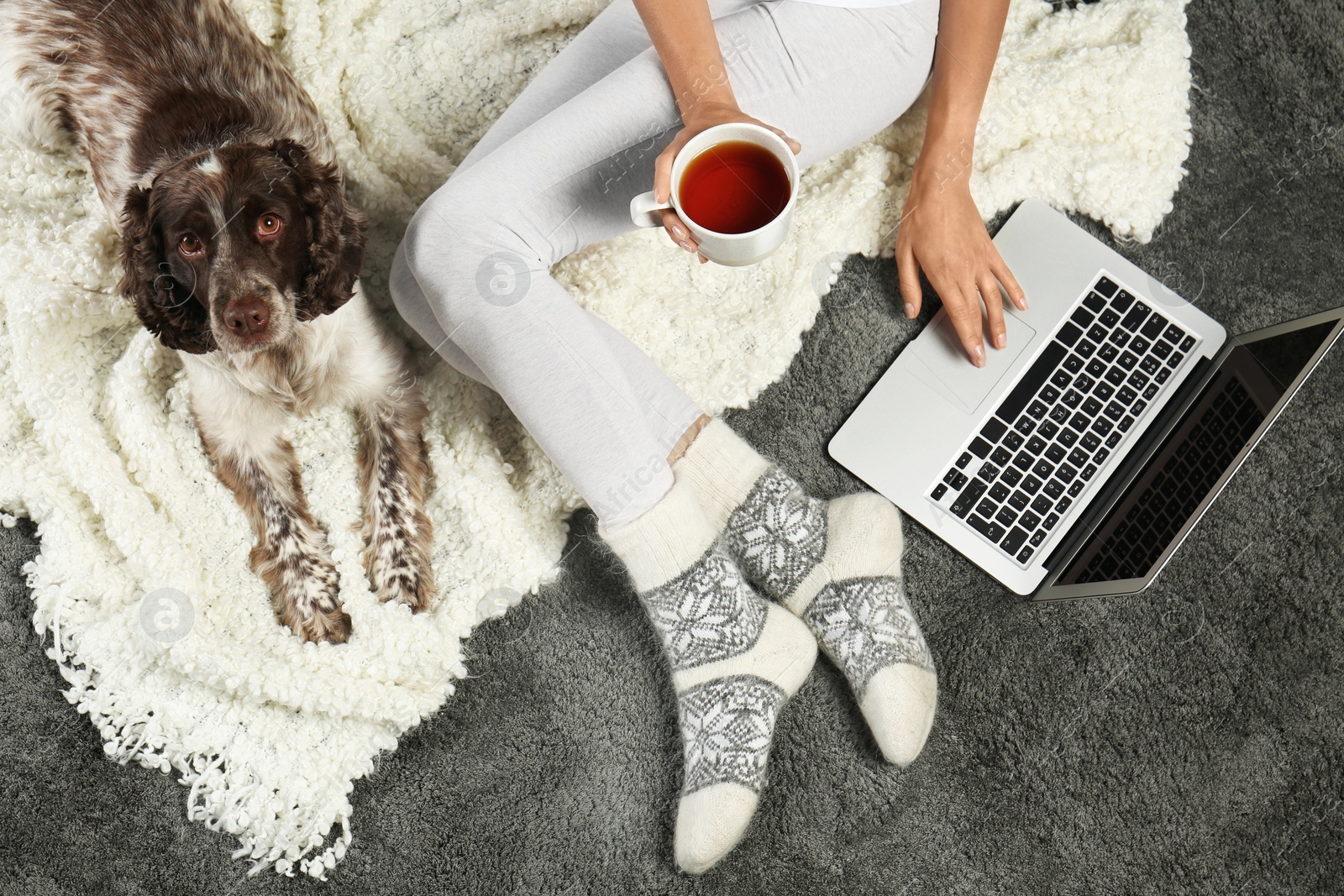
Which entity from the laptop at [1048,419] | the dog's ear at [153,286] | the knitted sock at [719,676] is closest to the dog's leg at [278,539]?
the dog's ear at [153,286]

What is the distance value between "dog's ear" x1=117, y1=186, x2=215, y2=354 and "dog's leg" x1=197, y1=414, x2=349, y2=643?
0.23 m

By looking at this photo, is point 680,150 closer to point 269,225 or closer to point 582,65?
point 582,65

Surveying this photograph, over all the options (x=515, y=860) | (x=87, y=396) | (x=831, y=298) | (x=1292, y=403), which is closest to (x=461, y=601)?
(x=515, y=860)

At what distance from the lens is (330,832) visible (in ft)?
4.82

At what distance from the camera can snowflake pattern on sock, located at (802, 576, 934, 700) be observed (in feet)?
4.74

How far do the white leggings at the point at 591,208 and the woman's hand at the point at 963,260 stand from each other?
216 millimetres

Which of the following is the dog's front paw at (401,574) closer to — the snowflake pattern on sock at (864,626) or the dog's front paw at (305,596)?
the dog's front paw at (305,596)

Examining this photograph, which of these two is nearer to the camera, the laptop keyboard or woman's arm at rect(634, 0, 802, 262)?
woman's arm at rect(634, 0, 802, 262)

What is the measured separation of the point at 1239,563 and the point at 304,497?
168 cm

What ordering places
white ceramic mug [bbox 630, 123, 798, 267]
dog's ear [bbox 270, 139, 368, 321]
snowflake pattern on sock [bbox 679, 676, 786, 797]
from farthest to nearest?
snowflake pattern on sock [bbox 679, 676, 786, 797] < dog's ear [bbox 270, 139, 368, 321] < white ceramic mug [bbox 630, 123, 798, 267]

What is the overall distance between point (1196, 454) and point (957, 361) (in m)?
0.40

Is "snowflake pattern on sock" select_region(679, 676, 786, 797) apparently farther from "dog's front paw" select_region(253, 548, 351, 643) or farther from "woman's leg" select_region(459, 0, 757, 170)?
"woman's leg" select_region(459, 0, 757, 170)

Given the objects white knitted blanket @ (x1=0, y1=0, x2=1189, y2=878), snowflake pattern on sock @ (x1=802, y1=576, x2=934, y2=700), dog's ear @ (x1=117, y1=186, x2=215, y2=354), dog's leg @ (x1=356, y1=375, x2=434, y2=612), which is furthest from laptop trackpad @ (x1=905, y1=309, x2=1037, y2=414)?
dog's ear @ (x1=117, y1=186, x2=215, y2=354)

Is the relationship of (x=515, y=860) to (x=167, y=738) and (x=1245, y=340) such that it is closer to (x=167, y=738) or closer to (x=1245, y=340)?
(x=167, y=738)
